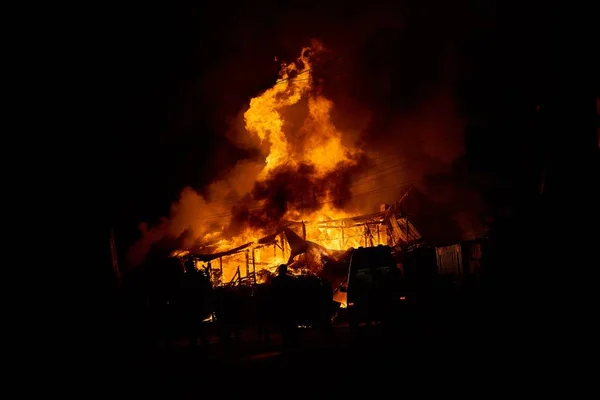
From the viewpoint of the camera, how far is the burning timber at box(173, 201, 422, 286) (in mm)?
21906

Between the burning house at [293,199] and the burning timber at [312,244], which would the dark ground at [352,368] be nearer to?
the burning timber at [312,244]

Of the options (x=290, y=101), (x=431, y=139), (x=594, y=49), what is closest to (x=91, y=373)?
(x=594, y=49)

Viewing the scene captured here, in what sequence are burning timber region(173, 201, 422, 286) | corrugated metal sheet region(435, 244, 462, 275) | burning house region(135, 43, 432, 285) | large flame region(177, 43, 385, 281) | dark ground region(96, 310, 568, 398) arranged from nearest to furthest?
1. dark ground region(96, 310, 568, 398)
2. corrugated metal sheet region(435, 244, 462, 275)
3. burning timber region(173, 201, 422, 286)
4. burning house region(135, 43, 432, 285)
5. large flame region(177, 43, 385, 281)

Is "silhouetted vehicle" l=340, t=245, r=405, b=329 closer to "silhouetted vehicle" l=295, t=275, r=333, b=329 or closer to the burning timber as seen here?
"silhouetted vehicle" l=295, t=275, r=333, b=329

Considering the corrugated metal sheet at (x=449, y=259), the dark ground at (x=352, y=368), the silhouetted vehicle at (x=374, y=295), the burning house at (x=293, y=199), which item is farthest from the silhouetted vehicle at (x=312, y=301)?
the burning house at (x=293, y=199)

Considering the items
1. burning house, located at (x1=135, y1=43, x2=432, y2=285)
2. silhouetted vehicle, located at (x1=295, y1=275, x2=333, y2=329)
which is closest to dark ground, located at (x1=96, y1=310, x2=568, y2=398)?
silhouetted vehicle, located at (x1=295, y1=275, x2=333, y2=329)

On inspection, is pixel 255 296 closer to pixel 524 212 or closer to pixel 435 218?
pixel 524 212

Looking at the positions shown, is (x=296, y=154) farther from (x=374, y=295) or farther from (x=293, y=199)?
(x=374, y=295)

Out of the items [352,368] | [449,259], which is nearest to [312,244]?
[449,259]

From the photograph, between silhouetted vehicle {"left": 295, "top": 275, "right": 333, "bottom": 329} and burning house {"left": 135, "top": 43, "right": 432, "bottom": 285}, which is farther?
burning house {"left": 135, "top": 43, "right": 432, "bottom": 285}

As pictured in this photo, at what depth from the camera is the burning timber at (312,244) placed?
21906 millimetres

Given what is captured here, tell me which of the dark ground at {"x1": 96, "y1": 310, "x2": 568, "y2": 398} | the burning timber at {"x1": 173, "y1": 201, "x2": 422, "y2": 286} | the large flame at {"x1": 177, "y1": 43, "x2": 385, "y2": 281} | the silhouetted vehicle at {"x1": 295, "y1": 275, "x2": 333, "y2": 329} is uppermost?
the large flame at {"x1": 177, "y1": 43, "x2": 385, "y2": 281}

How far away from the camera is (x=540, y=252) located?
9.84 meters

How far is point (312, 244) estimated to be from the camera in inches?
873
